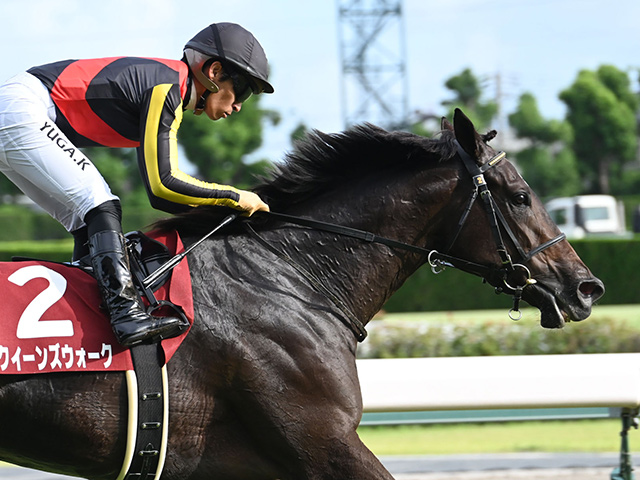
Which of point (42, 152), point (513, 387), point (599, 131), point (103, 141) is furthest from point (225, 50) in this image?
point (599, 131)

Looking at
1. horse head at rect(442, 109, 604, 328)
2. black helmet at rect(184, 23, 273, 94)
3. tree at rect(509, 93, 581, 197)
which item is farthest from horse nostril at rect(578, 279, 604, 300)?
tree at rect(509, 93, 581, 197)

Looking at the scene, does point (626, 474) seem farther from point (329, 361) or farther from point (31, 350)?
point (31, 350)

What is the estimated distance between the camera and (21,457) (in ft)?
8.45

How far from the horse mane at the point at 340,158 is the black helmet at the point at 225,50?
14.2 inches

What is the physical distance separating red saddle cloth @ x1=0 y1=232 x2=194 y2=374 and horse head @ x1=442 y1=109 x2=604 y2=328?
1.13 meters

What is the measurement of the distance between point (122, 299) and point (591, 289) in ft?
5.63

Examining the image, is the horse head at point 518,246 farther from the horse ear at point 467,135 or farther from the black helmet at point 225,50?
the black helmet at point 225,50

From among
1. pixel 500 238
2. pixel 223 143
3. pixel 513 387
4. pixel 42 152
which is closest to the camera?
pixel 42 152

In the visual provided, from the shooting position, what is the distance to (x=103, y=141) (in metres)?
2.84

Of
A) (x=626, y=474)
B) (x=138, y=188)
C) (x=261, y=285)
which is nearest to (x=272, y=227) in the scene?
(x=261, y=285)

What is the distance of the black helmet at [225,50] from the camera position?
284 cm

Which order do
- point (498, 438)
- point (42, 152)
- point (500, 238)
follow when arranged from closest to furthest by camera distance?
point (42, 152) → point (500, 238) → point (498, 438)

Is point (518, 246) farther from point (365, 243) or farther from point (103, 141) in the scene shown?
point (103, 141)

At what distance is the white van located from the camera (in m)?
29.2
